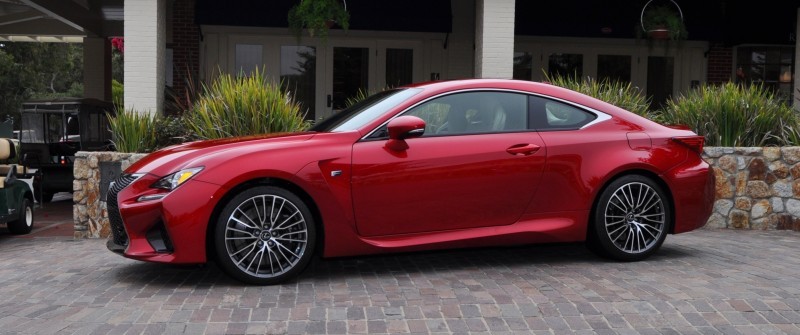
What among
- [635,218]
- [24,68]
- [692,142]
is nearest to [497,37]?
[692,142]

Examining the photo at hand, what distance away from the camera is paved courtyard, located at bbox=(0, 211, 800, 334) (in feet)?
15.7

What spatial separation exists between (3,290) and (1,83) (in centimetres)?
4677

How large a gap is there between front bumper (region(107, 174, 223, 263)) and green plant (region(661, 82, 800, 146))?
6.50 metres

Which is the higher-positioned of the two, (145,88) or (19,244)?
(145,88)

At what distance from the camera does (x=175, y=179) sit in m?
5.63

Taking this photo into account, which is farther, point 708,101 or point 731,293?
point 708,101

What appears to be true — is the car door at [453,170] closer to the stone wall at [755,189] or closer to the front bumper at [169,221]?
the front bumper at [169,221]

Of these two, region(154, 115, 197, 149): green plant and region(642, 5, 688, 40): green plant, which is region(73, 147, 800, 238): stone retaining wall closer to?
region(642, 5, 688, 40): green plant

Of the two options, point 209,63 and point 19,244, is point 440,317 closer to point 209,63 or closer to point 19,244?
point 19,244

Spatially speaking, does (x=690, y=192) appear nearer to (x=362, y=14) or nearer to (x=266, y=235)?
(x=266, y=235)

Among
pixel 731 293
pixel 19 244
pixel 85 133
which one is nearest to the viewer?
pixel 731 293

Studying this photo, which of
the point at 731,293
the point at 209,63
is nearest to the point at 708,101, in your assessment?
the point at 731,293

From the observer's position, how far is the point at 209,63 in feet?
52.0

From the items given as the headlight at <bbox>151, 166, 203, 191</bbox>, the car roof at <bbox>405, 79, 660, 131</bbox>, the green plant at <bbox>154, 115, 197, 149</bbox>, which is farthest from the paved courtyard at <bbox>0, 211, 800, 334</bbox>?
the green plant at <bbox>154, 115, 197, 149</bbox>
